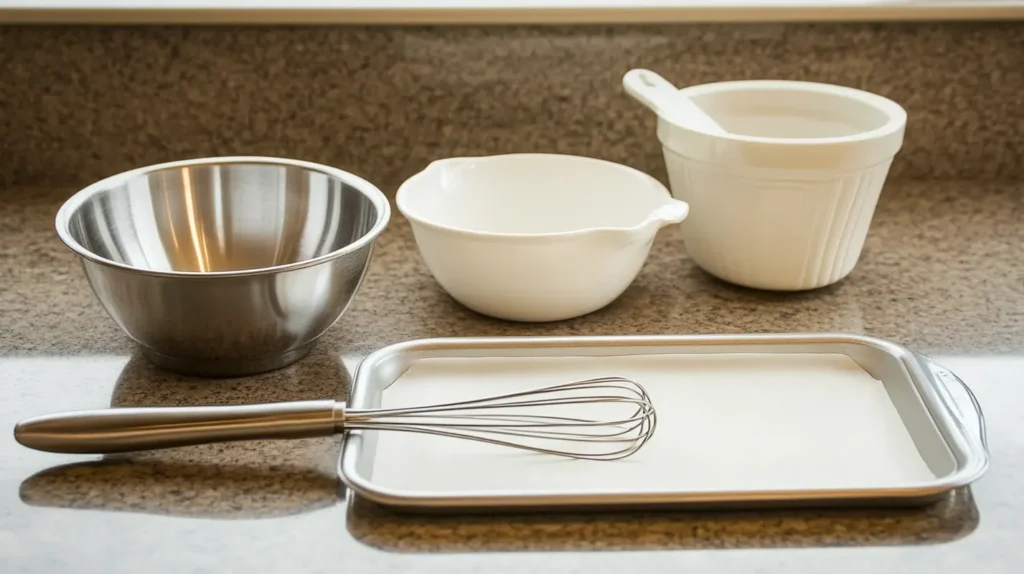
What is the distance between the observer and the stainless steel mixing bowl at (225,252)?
0.68 meters

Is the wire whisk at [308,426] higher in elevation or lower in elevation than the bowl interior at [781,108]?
lower

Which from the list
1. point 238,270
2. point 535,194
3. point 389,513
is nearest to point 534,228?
point 535,194

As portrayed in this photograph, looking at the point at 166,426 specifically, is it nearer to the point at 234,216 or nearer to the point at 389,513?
the point at 389,513

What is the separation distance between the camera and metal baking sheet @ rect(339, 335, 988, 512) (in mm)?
585

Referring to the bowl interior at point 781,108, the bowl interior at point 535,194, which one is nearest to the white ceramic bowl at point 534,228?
the bowl interior at point 535,194

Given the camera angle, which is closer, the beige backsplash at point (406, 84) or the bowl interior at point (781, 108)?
the bowl interior at point (781, 108)

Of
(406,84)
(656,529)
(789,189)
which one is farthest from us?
(406,84)

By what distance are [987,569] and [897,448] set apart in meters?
0.12

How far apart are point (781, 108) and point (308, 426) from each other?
1.75ft

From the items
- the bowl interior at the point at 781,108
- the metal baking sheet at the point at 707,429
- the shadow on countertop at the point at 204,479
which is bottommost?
the shadow on countertop at the point at 204,479

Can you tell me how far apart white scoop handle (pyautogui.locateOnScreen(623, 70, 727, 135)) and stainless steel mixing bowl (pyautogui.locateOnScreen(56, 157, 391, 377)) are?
0.81ft

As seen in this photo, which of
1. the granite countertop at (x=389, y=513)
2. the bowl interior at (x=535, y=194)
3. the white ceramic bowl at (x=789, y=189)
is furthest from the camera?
the bowl interior at (x=535, y=194)

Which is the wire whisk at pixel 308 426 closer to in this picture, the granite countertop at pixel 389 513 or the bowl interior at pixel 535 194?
the granite countertop at pixel 389 513

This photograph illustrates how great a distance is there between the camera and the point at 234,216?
864 millimetres
